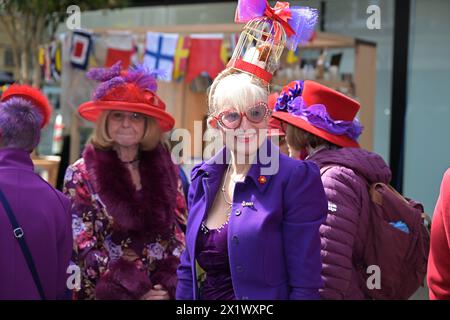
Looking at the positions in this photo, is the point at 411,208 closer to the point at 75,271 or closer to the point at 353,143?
the point at 353,143

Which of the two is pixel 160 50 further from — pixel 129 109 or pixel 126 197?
pixel 126 197

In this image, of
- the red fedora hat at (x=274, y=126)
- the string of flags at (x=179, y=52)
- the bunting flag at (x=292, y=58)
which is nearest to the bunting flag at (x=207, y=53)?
the string of flags at (x=179, y=52)

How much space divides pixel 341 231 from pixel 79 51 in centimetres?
518

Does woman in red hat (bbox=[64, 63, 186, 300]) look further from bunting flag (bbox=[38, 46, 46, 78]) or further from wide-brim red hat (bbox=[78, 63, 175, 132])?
bunting flag (bbox=[38, 46, 46, 78])

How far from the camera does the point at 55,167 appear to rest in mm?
7355

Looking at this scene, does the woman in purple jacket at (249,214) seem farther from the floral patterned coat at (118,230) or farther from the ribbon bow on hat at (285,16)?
the floral patterned coat at (118,230)

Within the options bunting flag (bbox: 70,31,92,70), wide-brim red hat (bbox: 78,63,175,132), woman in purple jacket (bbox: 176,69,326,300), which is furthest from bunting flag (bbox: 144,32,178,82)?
woman in purple jacket (bbox: 176,69,326,300)

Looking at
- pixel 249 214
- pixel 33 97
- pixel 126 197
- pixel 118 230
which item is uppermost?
pixel 33 97

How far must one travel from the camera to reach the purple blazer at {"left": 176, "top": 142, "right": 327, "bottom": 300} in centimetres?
252

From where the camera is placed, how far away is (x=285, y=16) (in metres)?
2.90

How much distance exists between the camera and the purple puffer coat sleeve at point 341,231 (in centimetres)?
284

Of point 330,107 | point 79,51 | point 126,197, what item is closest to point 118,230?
point 126,197

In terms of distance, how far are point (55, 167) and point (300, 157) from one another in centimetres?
449
